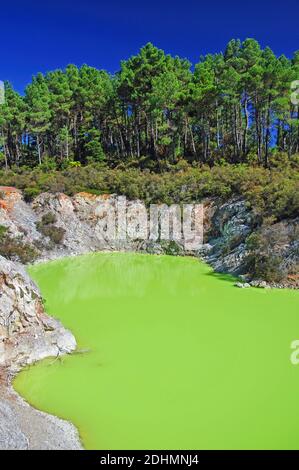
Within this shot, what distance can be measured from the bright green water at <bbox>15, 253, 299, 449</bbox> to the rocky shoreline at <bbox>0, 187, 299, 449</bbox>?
47cm

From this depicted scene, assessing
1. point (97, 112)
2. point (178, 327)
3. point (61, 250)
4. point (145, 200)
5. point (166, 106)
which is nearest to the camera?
point (178, 327)

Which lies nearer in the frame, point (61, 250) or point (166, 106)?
point (61, 250)

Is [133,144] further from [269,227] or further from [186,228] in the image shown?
[269,227]

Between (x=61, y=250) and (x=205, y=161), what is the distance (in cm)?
1724

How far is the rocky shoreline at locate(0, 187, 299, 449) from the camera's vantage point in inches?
292

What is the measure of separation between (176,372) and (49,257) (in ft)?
59.7

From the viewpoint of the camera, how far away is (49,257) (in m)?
26.2

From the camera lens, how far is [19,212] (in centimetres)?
2905

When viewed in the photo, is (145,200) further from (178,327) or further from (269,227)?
(178,327)

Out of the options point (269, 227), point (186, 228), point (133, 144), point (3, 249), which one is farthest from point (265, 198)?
point (133, 144)

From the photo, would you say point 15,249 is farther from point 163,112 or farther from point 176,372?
point 163,112

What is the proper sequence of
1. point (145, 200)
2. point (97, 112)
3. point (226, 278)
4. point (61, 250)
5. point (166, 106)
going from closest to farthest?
point (226, 278) < point (61, 250) < point (145, 200) < point (166, 106) < point (97, 112)
